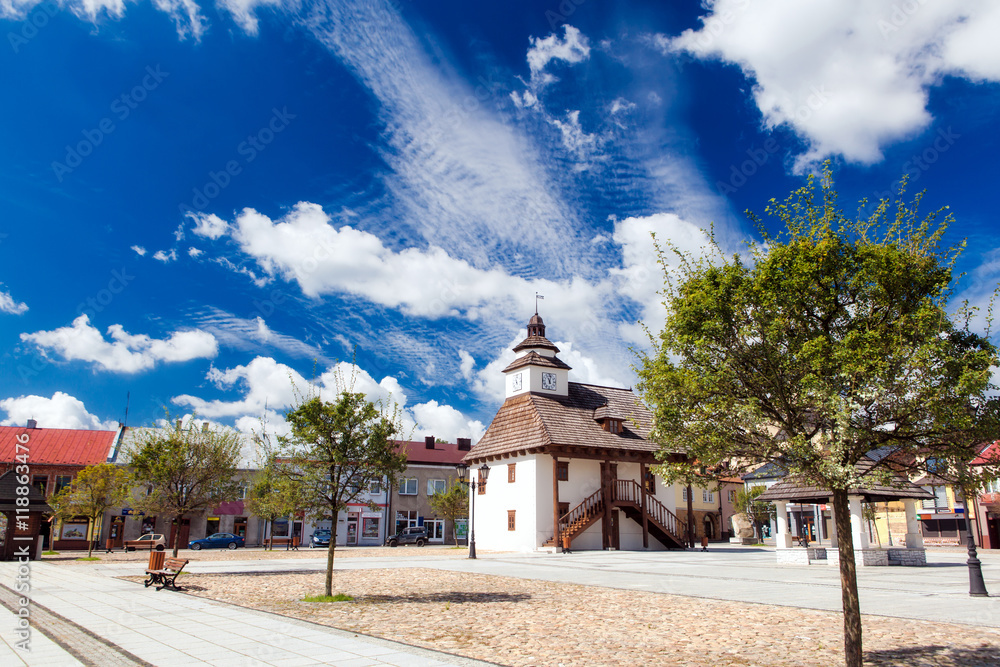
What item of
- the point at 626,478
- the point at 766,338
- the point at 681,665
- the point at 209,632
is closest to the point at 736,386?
the point at 766,338

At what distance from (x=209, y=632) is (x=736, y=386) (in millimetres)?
8371

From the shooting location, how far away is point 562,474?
35562 millimetres

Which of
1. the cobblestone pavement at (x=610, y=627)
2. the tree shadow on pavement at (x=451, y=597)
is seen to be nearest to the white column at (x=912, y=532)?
the cobblestone pavement at (x=610, y=627)

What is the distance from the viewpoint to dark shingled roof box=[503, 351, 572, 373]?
3959 centimetres

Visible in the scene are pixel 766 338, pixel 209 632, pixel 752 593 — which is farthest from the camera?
pixel 752 593

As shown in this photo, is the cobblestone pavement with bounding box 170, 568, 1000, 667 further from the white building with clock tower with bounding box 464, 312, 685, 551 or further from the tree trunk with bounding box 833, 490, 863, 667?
the white building with clock tower with bounding box 464, 312, 685, 551

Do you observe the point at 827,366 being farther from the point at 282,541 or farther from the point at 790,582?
the point at 282,541

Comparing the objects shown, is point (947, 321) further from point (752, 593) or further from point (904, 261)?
point (752, 593)

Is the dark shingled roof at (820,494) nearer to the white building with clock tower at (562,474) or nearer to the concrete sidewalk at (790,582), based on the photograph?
the concrete sidewalk at (790,582)

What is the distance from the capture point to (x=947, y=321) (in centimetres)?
676

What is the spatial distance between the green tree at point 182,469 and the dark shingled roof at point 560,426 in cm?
1566

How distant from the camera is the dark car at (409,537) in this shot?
52.1 meters

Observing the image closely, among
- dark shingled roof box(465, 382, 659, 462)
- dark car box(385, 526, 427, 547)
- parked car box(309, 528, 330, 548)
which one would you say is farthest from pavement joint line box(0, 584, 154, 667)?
dark car box(385, 526, 427, 547)

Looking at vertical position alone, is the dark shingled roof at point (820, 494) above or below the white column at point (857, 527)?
above
